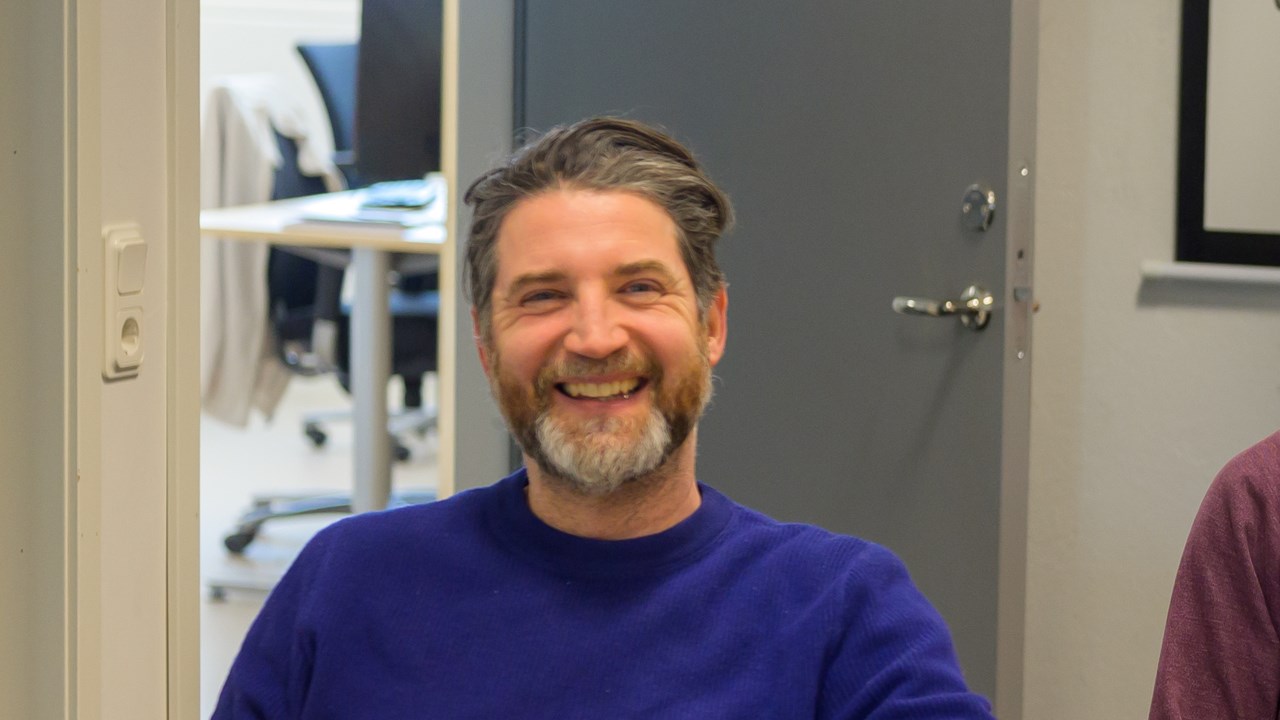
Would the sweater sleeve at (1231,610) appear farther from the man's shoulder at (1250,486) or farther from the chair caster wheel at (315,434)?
the chair caster wheel at (315,434)

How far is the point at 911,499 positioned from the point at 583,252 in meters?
1.07

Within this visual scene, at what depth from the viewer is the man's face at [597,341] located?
46.9 inches

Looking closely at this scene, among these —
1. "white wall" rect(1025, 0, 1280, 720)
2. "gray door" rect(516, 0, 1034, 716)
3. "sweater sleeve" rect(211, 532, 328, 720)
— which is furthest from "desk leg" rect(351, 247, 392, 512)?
"sweater sleeve" rect(211, 532, 328, 720)

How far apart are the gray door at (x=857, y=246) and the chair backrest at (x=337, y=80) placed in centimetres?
191

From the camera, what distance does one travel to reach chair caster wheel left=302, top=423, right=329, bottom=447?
5188 millimetres

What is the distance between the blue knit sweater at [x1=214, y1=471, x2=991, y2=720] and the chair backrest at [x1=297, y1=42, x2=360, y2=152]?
9.76 ft

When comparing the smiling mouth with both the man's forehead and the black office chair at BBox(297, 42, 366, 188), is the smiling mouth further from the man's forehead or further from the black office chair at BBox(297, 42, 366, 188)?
the black office chair at BBox(297, 42, 366, 188)

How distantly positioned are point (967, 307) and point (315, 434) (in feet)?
11.8

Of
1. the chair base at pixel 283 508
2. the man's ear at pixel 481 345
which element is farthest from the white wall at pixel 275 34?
the man's ear at pixel 481 345

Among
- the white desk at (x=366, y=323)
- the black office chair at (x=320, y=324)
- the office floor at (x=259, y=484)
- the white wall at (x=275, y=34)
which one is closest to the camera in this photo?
the white desk at (x=366, y=323)

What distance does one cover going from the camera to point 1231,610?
138 cm

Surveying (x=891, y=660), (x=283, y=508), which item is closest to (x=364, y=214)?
(x=283, y=508)

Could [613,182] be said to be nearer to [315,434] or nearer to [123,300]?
[123,300]

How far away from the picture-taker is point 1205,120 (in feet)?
7.45
